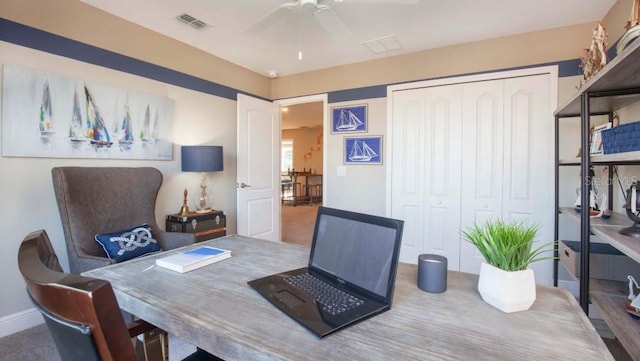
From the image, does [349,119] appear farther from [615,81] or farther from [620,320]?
[620,320]

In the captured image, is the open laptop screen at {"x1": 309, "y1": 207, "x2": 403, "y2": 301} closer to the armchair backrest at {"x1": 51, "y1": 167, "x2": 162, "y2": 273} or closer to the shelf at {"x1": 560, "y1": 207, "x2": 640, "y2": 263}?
the shelf at {"x1": 560, "y1": 207, "x2": 640, "y2": 263}

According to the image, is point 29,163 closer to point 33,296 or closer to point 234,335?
point 33,296

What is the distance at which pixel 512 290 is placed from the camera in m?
0.84

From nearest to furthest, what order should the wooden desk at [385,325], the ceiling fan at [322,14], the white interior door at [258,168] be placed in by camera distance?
the wooden desk at [385,325] < the ceiling fan at [322,14] < the white interior door at [258,168]

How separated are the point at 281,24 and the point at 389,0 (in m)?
1.04

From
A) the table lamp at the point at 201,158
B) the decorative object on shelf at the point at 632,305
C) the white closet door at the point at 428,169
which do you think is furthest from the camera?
the white closet door at the point at 428,169

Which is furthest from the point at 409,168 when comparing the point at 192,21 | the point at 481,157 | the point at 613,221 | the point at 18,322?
the point at 18,322

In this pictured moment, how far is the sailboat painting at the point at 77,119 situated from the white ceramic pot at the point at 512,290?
2.96 metres

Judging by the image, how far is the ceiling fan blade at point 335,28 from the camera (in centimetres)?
251

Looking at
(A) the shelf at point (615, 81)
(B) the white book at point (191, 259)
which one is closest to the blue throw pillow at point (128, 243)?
(B) the white book at point (191, 259)

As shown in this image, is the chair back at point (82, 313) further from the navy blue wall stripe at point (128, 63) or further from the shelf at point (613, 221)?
the navy blue wall stripe at point (128, 63)

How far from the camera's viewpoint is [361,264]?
0.95 m

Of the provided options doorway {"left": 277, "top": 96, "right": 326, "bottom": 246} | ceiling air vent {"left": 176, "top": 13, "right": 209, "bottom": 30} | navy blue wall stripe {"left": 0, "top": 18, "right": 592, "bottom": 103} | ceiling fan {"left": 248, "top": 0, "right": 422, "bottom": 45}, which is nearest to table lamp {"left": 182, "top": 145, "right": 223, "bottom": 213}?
navy blue wall stripe {"left": 0, "top": 18, "right": 592, "bottom": 103}

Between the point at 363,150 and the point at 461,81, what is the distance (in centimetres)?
131
